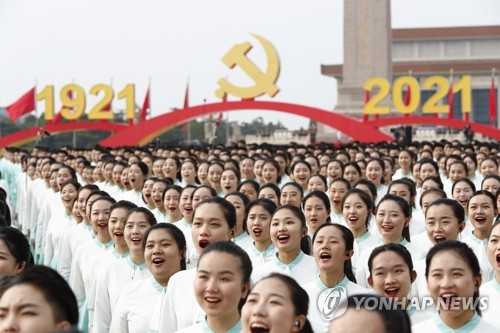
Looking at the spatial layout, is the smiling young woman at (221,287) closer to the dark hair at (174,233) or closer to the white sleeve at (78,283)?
the dark hair at (174,233)

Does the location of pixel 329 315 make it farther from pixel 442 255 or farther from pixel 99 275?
pixel 99 275

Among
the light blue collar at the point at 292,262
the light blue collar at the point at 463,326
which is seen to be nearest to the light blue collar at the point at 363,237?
the light blue collar at the point at 292,262

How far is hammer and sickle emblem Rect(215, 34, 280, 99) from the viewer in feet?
87.8

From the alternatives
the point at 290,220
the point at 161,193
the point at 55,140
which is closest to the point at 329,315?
the point at 290,220

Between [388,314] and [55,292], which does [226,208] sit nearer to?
[55,292]

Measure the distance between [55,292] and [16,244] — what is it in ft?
5.90

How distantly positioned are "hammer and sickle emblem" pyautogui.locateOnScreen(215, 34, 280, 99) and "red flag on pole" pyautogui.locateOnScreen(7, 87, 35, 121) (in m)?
6.90

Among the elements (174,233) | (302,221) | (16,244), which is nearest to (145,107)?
(302,221)

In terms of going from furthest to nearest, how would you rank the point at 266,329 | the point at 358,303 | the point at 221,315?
1. the point at 221,315
2. the point at 266,329
3. the point at 358,303

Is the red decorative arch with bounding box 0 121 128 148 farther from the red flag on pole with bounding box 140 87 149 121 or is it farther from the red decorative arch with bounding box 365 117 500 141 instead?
the red decorative arch with bounding box 365 117 500 141

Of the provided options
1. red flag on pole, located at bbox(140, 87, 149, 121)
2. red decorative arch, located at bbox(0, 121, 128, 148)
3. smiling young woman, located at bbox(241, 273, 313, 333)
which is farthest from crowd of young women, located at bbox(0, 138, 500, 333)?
red flag on pole, located at bbox(140, 87, 149, 121)

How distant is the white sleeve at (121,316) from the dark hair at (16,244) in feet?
2.52

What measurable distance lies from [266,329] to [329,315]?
1678mm

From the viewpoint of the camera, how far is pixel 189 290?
5770 mm
